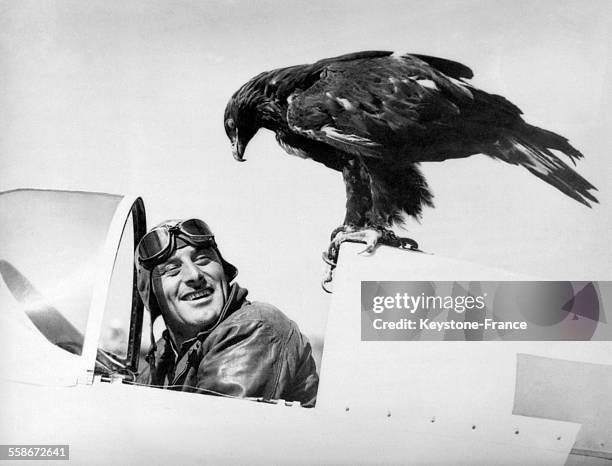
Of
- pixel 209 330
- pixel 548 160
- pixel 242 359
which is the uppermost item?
pixel 548 160

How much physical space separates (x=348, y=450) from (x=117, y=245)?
48.9 inches

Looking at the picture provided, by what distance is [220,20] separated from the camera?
3.36m

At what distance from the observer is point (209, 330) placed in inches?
128

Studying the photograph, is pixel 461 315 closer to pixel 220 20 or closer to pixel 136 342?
pixel 136 342

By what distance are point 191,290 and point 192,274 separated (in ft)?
0.21

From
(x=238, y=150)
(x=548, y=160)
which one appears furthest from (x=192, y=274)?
(x=548, y=160)

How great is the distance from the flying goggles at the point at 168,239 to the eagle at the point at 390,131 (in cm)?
34

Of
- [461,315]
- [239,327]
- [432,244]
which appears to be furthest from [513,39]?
[239,327]

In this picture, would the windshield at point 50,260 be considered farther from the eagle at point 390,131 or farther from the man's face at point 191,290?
the eagle at point 390,131

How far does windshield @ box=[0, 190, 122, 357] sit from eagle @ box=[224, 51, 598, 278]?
68cm

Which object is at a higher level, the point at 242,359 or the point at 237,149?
the point at 237,149

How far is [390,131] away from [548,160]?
25.2 inches

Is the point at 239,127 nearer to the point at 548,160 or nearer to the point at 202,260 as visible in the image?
the point at 202,260

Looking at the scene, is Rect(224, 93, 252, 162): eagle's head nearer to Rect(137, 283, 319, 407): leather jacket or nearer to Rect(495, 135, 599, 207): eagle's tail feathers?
Rect(137, 283, 319, 407): leather jacket
